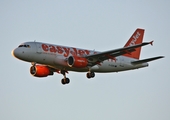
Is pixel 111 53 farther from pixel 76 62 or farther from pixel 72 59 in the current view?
pixel 72 59

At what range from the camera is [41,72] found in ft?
225

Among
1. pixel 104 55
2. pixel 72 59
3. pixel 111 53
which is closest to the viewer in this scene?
pixel 72 59

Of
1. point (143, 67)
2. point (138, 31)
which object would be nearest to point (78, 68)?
point (143, 67)

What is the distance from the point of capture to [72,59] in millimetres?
64062

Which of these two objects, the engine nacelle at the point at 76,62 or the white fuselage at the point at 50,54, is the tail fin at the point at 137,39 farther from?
the engine nacelle at the point at 76,62

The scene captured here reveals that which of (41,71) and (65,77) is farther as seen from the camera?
(65,77)

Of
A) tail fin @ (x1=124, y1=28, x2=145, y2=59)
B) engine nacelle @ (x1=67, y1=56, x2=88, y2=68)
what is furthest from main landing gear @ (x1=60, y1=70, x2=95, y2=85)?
tail fin @ (x1=124, y1=28, x2=145, y2=59)

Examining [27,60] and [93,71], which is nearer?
[27,60]

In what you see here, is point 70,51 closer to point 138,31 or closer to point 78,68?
point 78,68

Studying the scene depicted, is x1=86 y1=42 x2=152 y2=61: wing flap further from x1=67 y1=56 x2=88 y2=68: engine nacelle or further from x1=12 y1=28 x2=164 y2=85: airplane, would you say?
x1=67 y1=56 x2=88 y2=68: engine nacelle

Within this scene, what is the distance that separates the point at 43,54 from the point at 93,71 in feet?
26.5

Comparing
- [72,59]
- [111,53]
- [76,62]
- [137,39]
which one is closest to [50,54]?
[72,59]

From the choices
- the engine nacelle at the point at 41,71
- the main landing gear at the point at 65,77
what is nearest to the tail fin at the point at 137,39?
the main landing gear at the point at 65,77

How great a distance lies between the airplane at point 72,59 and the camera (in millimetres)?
62719
